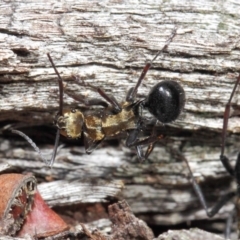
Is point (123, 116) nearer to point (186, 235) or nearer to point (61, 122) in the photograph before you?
point (61, 122)

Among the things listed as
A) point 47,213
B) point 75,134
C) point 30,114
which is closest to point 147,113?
point 75,134

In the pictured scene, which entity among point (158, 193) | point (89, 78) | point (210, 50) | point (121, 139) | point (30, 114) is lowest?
point (158, 193)

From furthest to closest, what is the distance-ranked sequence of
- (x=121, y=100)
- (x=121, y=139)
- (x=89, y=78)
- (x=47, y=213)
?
(x=121, y=139)
(x=121, y=100)
(x=89, y=78)
(x=47, y=213)

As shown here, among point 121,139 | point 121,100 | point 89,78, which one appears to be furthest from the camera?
point 121,139

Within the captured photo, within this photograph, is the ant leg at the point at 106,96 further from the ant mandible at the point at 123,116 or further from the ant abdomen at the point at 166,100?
the ant abdomen at the point at 166,100

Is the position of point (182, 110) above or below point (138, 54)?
below

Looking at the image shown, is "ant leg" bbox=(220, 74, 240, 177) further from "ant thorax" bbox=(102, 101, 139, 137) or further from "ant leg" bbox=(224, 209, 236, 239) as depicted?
"ant thorax" bbox=(102, 101, 139, 137)

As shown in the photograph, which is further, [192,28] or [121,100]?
[121,100]

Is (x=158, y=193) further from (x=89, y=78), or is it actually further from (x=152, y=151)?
(x=89, y=78)
